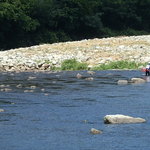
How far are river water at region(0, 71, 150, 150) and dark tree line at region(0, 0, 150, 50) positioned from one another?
137 feet

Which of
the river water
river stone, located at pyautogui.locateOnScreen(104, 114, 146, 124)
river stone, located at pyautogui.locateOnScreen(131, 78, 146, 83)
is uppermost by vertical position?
river stone, located at pyautogui.locateOnScreen(104, 114, 146, 124)

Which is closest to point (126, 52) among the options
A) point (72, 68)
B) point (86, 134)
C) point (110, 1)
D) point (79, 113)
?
point (72, 68)

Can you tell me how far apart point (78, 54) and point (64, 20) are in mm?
32803

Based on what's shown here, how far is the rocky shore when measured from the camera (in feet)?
173

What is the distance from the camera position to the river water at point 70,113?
61.9 feet

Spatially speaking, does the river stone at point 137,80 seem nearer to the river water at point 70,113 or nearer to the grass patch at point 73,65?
the river water at point 70,113

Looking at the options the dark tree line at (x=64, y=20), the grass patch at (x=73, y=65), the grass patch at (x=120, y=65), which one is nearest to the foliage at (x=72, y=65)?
the grass patch at (x=73, y=65)

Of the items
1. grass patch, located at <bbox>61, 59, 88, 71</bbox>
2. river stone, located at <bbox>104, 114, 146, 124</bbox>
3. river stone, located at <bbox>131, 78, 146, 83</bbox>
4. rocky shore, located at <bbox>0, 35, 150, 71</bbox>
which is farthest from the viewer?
rocky shore, located at <bbox>0, 35, 150, 71</bbox>

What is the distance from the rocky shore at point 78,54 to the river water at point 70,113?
14191mm

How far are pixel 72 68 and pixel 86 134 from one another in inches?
1249

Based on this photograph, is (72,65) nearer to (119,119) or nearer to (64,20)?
(119,119)

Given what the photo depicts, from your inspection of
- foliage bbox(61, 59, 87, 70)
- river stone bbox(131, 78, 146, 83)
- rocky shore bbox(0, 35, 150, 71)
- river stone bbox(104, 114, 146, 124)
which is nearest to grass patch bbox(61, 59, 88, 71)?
foliage bbox(61, 59, 87, 70)

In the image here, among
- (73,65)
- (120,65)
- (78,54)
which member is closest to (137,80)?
(120,65)

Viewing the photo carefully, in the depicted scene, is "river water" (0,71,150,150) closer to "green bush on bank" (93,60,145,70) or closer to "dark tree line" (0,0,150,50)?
"green bush on bank" (93,60,145,70)
